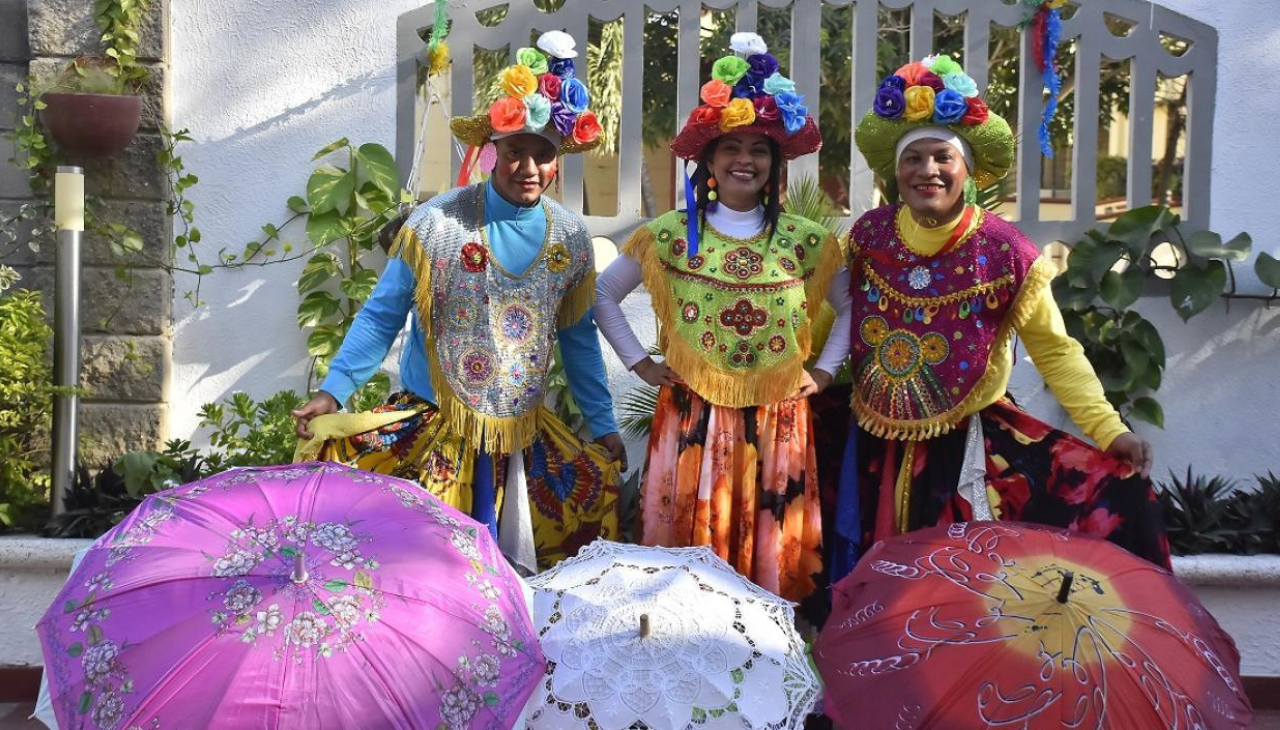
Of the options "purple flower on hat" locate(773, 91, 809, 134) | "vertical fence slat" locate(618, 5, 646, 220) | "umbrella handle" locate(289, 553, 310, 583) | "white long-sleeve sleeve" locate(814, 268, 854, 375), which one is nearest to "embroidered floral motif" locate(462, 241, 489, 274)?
"purple flower on hat" locate(773, 91, 809, 134)

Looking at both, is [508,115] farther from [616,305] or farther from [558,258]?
[616,305]

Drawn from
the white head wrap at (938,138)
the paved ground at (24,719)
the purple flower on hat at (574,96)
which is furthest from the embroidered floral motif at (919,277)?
the paved ground at (24,719)

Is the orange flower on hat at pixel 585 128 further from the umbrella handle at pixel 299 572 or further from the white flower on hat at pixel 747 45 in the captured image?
the umbrella handle at pixel 299 572

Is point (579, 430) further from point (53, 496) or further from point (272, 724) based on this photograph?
point (272, 724)

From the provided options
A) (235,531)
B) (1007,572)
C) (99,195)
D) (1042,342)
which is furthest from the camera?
(99,195)

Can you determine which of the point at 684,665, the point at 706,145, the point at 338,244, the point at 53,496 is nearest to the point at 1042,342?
the point at 706,145

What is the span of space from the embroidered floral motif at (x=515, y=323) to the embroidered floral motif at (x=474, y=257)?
0.47ft

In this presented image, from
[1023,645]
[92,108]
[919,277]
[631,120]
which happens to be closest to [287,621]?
[1023,645]

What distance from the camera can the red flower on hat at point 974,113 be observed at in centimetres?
379

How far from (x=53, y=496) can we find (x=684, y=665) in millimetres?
2971

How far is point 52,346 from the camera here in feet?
16.4

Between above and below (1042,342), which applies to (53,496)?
below

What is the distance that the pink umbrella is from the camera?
228 centimetres

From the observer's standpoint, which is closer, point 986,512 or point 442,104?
Answer: point 986,512
